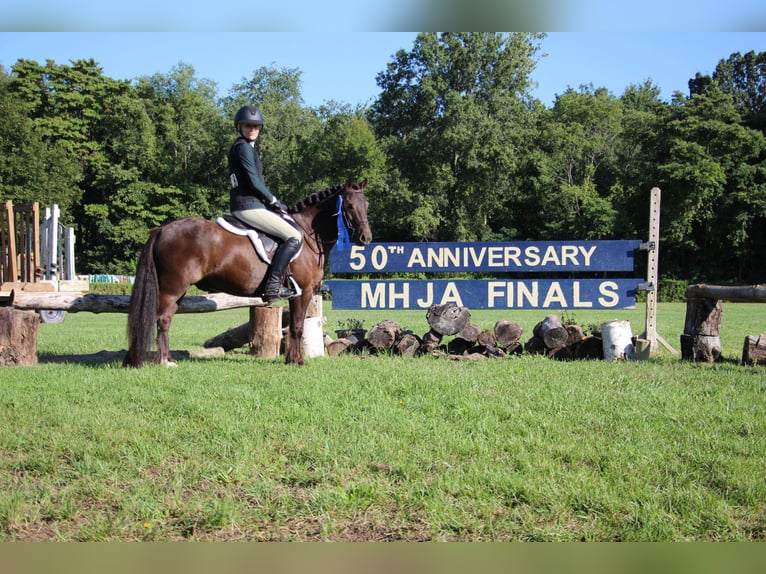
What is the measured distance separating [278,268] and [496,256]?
3.81 meters

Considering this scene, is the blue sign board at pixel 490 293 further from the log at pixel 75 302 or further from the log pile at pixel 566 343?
the log at pixel 75 302

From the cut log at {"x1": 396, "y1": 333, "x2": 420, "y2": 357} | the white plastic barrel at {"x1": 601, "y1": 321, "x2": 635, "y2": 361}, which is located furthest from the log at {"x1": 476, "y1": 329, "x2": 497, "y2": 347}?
the white plastic barrel at {"x1": 601, "y1": 321, "x2": 635, "y2": 361}

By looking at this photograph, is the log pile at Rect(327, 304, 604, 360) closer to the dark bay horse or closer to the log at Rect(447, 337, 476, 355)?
the log at Rect(447, 337, 476, 355)

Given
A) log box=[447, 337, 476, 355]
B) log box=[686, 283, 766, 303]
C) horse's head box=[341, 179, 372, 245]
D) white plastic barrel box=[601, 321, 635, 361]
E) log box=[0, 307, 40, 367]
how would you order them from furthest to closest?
log box=[447, 337, 476, 355]
white plastic barrel box=[601, 321, 635, 361]
log box=[686, 283, 766, 303]
horse's head box=[341, 179, 372, 245]
log box=[0, 307, 40, 367]

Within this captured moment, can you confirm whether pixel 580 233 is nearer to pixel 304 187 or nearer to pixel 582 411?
pixel 304 187

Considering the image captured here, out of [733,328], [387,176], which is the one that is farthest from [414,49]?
[733,328]

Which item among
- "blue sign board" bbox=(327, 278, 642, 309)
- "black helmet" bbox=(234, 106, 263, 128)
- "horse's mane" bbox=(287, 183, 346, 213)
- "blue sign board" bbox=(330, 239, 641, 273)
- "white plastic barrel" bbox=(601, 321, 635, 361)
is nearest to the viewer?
"black helmet" bbox=(234, 106, 263, 128)

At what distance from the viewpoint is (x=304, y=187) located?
49.4 meters

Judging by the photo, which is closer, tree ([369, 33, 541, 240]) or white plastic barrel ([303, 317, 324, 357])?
white plastic barrel ([303, 317, 324, 357])

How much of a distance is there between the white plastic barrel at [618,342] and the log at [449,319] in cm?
206

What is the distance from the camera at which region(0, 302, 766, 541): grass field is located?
377cm

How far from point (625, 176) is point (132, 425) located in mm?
51572

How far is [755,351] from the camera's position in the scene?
9531 millimetres

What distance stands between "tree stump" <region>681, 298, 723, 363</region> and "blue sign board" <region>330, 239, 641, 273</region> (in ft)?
4.58
